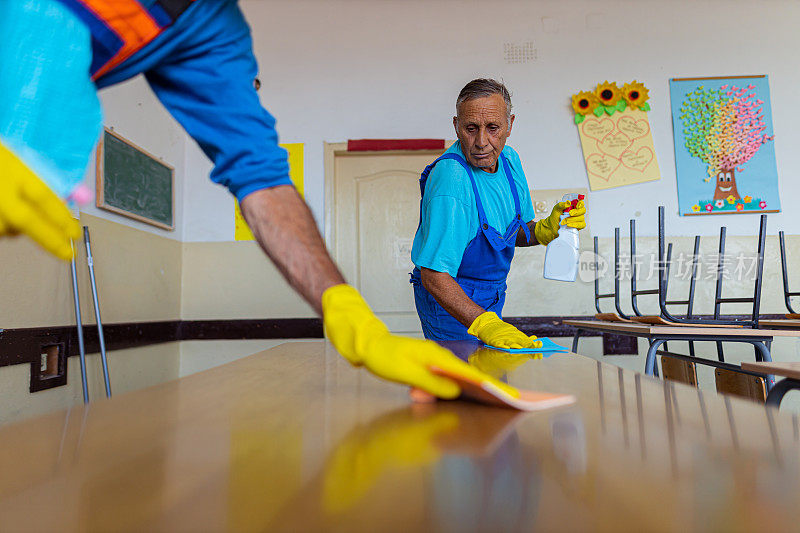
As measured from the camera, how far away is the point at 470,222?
5.57ft

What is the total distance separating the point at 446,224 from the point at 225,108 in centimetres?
94

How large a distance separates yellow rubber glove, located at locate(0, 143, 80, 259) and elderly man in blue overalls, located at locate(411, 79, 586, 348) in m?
1.13

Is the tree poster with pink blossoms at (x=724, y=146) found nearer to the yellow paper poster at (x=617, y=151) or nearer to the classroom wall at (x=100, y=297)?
the yellow paper poster at (x=617, y=151)

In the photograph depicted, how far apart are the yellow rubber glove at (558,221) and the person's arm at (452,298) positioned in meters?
0.43

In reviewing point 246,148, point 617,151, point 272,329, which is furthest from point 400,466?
point 617,151

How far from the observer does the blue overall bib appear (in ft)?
5.67

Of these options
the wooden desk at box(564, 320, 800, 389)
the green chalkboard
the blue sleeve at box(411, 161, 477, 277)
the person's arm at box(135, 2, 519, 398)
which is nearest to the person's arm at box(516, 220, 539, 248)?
the blue sleeve at box(411, 161, 477, 277)

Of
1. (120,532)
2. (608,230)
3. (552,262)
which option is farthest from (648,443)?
(608,230)

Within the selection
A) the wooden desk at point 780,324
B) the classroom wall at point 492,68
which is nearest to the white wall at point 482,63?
the classroom wall at point 492,68

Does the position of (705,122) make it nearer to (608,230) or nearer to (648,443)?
(608,230)

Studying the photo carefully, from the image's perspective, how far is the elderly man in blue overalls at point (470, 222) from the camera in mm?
1602

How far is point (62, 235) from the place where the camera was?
542 millimetres

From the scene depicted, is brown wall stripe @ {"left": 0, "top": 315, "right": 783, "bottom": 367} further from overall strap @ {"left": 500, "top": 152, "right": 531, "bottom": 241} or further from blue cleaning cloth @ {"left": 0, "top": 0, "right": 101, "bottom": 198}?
blue cleaning cloth @ {"left": 0, "top": 0, "right": 101, "bottom": 198}

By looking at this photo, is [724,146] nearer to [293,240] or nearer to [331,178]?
[331,178]
